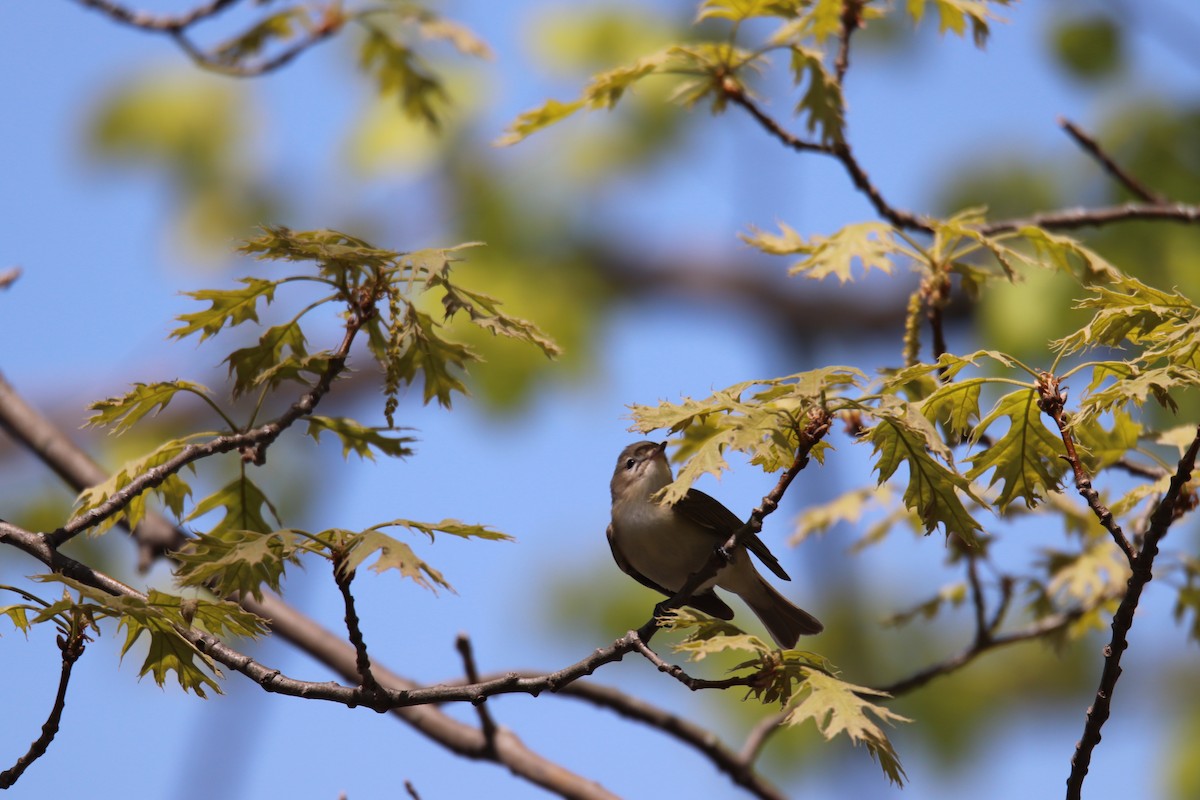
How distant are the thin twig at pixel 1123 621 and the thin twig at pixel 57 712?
6.75 ft

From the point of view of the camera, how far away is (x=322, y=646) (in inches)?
163

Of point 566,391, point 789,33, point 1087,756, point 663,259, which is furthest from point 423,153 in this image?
point 1087,756

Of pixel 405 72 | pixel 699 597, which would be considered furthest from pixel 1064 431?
pixel 405 72

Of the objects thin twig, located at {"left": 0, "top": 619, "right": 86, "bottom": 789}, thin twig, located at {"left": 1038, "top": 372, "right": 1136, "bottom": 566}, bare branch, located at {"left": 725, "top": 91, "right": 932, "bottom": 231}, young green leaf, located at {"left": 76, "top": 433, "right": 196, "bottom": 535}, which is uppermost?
bare branch, located at {"left": 725, "top": 91, "right": 932, "bottom": 231}

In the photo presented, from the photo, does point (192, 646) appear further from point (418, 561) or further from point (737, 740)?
point (737, 740)

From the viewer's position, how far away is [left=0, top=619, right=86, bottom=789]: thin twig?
2416mm

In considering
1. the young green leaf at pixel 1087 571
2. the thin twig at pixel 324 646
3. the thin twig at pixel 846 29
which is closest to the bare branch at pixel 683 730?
the thin twig at pixel 324 646

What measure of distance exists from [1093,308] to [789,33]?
1.65 meters

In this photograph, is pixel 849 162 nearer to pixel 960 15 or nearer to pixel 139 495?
pixel 960 15

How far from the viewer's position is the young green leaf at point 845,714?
2.29m

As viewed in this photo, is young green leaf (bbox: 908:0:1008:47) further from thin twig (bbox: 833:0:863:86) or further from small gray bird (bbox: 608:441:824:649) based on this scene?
small gray bird (bbox: 608:441:824:649)

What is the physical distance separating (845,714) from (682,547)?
1.95 meters

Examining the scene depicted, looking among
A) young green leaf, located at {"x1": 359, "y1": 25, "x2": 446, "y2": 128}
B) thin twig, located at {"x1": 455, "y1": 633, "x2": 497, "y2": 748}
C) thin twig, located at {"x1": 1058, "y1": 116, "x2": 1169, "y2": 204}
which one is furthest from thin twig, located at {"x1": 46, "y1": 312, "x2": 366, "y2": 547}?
thin twig, located at {"x1": 1058, "y1": 116, "x2": 1169, "y2": 204}

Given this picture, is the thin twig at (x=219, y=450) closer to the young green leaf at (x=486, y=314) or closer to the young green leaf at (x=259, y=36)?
the young green leaf at (x=486, y=314)
